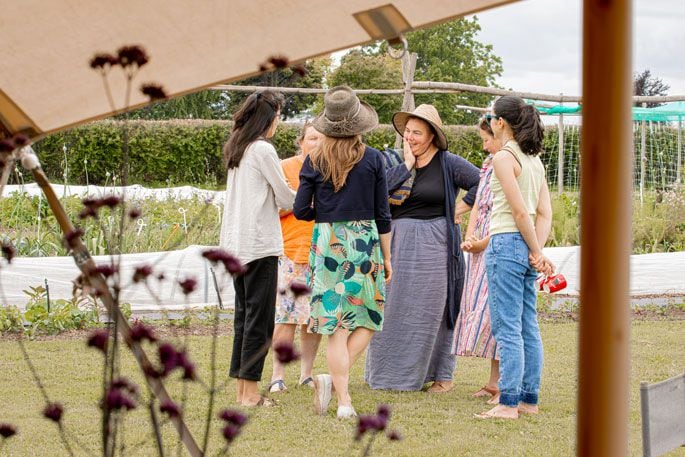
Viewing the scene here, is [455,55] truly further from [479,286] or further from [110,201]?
[110,201]

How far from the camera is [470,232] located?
6152mm

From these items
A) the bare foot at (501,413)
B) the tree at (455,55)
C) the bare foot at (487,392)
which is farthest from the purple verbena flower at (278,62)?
the tree at (455,55)

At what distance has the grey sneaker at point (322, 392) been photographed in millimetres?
5559

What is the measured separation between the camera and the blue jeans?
209 inches

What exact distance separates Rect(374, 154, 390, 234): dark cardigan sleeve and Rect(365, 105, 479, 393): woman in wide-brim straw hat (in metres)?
0.67

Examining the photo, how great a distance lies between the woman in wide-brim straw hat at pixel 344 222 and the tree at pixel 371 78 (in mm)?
25941

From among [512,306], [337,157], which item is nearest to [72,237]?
[337,157]

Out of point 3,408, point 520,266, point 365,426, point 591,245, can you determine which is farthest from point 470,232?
point 591,245

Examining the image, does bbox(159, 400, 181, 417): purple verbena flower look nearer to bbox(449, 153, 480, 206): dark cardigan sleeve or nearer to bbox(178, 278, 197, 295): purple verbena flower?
bbox(178, 278, 197, 295): purple verbena flower

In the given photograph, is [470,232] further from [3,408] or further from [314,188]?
[3,408]

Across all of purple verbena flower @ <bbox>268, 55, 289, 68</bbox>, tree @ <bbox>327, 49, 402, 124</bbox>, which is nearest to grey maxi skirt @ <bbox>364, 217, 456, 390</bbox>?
purple verbena flower @ <bbox>268, 55, 289, 68</bbox>

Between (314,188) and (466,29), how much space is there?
48.3 m

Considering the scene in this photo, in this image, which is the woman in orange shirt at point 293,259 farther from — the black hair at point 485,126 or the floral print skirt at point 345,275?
the black hair at point 485,126

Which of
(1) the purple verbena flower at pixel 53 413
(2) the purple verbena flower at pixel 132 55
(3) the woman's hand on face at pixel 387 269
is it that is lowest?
(1) the purple verbena flower at pixel 53 413
